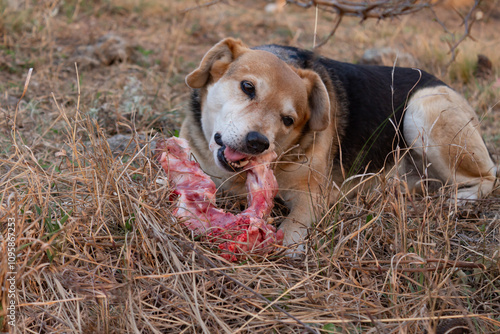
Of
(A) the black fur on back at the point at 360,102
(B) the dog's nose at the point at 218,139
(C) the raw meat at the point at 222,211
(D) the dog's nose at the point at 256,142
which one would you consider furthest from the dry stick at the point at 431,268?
(A) the black fur on back at the point at 360,102

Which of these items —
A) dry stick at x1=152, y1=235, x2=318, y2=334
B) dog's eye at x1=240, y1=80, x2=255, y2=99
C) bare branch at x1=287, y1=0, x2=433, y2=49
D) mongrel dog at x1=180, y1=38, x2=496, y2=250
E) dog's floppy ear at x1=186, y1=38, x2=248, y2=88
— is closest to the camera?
dry stick at x1=152, y1=235, x2=318, y2=334

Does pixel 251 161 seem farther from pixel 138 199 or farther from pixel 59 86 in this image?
pixel 59 86

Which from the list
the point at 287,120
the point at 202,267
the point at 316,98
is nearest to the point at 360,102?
the point at 316,98

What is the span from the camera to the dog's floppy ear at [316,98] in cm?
334

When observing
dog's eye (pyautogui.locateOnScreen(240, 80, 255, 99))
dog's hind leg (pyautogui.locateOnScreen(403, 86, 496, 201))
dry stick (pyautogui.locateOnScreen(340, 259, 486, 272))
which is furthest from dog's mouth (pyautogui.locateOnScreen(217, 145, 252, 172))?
dog's hind leg (pyautogui.locateOnScreen(403, 86, 496, 201))

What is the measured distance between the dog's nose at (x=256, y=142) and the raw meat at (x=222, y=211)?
11cm

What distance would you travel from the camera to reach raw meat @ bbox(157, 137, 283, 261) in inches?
101

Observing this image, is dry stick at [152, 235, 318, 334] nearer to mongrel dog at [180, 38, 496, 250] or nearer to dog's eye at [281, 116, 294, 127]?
mongrel dog at [180, 38, 496, 250]

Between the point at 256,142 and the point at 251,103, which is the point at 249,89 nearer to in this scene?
the point at 251,103

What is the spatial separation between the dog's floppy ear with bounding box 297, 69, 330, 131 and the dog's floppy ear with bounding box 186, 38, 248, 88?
1.63ft

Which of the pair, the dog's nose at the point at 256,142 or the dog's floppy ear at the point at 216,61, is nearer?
the dog's nose at the point at 256,142

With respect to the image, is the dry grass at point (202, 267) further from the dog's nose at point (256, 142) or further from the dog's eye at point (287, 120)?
the dog's eye at point (287, 120)

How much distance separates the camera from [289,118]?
321 cm

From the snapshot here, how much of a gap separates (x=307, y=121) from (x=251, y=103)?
588 mm
